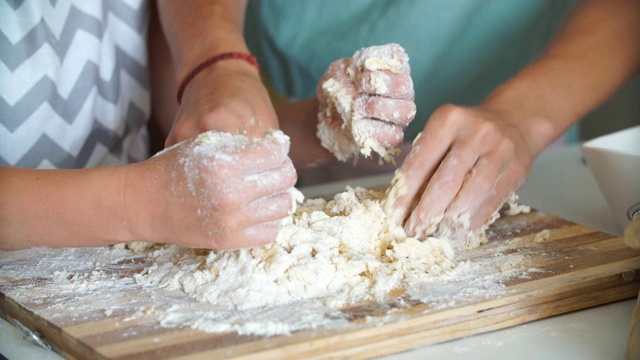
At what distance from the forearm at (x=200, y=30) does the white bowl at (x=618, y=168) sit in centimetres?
55

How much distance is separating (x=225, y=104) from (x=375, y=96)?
207 mm

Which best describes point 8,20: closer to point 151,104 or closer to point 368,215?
point 151,104

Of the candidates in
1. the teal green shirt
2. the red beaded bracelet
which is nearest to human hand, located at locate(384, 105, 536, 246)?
the red beaded bracelet

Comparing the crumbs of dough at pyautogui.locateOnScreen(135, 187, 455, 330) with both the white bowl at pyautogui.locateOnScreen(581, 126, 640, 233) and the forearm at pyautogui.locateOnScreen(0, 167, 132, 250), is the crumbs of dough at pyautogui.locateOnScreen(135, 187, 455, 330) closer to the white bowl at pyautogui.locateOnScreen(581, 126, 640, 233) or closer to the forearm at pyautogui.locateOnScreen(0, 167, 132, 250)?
the forearm at pyautogui.locateOnScreen(0, 167, 132, 250)

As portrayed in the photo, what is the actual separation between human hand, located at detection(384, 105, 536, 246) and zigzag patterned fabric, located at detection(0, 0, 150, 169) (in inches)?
26.2

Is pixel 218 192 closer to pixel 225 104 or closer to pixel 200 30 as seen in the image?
pixel 225 104

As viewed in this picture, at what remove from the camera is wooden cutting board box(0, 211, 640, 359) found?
0.69 metres

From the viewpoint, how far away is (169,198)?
2.65 ft

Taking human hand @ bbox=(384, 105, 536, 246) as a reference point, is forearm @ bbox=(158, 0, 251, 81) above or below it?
above

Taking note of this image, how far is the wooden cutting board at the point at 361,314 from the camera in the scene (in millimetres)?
692

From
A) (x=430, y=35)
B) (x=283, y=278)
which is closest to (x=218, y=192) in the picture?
A: (x=283, y=278)

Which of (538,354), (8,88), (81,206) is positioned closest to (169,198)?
(81,206)

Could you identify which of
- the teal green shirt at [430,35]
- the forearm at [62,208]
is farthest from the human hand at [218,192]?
the teal green shirt at [430,35]

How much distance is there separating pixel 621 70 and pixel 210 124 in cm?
68
